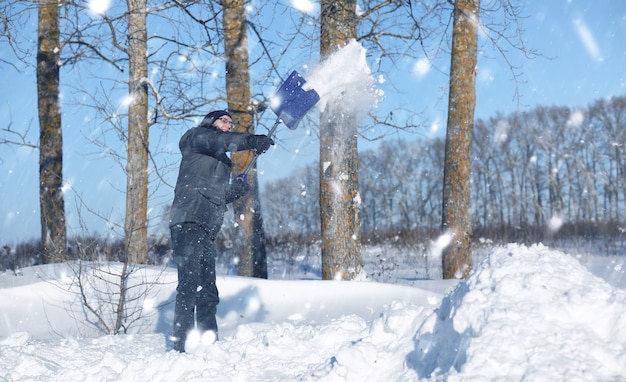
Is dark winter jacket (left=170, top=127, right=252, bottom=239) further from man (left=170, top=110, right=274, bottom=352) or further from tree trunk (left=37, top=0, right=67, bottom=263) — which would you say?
tree trunk (left=37, top=0, right=67, bottom=263)

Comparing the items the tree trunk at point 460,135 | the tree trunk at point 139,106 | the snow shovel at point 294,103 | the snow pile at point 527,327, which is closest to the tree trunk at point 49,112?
the tree trunk at point 139,106

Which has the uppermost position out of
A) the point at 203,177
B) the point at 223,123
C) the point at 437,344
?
the point at 223,123

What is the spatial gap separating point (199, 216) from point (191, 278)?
424mm

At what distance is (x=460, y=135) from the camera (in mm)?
7176

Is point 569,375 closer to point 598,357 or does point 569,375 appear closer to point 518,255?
point 598,357

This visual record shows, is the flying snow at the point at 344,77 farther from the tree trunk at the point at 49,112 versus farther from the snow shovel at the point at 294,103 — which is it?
the tree trunk at the point at 49,112

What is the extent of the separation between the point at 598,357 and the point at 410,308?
3.89 feet

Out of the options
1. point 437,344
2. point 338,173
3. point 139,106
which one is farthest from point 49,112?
point 437,344

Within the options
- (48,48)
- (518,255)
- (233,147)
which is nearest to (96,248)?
(233,147)

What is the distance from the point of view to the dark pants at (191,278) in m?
3.60

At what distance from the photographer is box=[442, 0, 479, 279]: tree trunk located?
283 inches

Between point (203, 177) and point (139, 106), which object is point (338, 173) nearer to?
point (203, 177)

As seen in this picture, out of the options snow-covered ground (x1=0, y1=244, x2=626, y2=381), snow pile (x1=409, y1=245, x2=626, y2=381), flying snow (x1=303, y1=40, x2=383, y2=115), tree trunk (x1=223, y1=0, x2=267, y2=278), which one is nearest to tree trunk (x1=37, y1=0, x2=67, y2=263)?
tree trunk (x1=223, y1=0, x2=267, y2=278)

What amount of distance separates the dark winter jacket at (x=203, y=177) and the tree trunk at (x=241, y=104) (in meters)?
3.75
